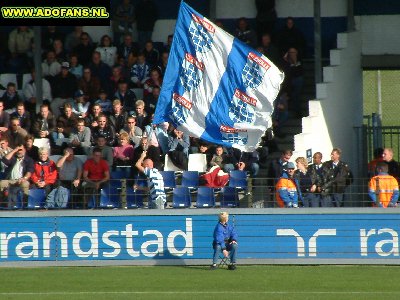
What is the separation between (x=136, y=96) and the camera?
29.9 m

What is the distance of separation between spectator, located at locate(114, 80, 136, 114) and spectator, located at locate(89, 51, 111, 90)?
1.05 metres

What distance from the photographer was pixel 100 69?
30516mm

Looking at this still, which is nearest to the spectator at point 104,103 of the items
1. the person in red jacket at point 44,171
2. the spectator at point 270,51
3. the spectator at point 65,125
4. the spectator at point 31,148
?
the spectator at point 65,125

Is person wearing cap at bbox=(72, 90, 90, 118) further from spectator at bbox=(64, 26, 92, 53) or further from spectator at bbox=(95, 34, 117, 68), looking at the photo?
spectator at bbox=(64, 26, 92, 53)

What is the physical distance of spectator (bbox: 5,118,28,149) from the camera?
27875 mm

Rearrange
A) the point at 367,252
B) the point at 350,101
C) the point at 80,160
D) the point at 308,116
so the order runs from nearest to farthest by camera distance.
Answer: the point at 367,252, the point at 80,160, the point at 308,116, the point at 350,101

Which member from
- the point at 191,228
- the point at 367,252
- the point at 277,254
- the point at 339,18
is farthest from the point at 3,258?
the point at 339,18

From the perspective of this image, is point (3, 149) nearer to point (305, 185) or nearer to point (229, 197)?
point (229, 197)

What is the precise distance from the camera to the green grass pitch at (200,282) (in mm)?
20672

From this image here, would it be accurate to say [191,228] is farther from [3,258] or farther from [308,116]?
[308,116]

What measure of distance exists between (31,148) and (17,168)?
0.86 m

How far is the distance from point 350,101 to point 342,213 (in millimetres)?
7618

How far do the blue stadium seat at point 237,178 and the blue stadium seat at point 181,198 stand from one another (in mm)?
1028

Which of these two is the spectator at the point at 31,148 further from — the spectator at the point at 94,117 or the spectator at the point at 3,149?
the spectator at the point at 94,117
